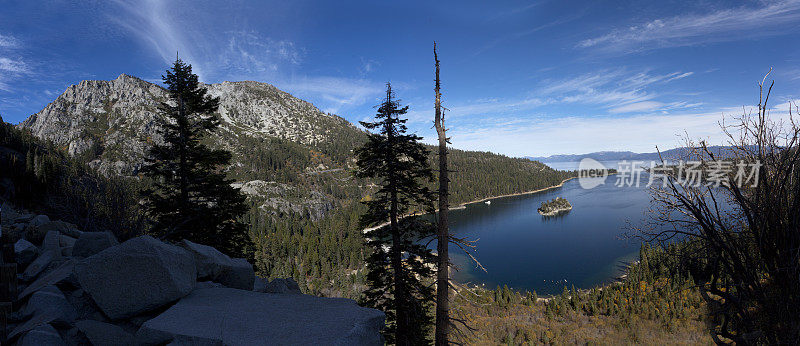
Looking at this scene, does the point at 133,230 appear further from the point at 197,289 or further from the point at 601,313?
the point at 601,313

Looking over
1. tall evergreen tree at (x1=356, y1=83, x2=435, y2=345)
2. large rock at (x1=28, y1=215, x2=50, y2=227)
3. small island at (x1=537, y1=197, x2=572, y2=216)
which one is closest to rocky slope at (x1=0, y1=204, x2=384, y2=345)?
large rock at (x1=28, y1=215, x2=50, y2=227)

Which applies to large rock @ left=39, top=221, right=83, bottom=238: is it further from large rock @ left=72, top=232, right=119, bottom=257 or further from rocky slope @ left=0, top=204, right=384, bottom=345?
large rock @ left=72, top=232, right=119, bottom=257

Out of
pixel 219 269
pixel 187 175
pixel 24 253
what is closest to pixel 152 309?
pixel 219 269

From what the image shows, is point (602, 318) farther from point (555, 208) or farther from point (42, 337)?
point (555, 208)

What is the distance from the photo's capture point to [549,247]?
9319 cm

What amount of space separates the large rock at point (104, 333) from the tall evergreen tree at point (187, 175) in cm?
1333

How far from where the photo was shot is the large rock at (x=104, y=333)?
492 centimetres

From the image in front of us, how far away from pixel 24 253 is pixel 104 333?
199 inches

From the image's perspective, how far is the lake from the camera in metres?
70.6

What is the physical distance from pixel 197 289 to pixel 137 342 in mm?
2018

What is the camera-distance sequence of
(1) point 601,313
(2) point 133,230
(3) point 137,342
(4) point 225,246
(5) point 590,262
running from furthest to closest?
(5) point 590,262, (1) point 601,313, (4) point 225,246, (2) point 133,230, (3) point 137,342

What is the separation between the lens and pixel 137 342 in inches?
199

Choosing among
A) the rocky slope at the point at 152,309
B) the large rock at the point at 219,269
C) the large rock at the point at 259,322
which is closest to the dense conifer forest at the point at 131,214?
the large rock at the point at 219,269

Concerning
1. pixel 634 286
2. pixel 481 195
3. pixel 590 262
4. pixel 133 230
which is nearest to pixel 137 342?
pixel 133 230
